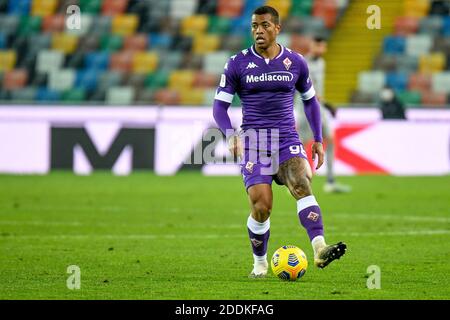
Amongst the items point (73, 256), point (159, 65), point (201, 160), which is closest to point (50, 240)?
point (73, 256)

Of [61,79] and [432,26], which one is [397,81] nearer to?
[432,26]

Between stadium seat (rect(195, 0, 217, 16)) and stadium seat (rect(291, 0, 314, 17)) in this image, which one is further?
stadium seat (rect(195, 0, 217, 16))

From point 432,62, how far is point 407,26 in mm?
1185

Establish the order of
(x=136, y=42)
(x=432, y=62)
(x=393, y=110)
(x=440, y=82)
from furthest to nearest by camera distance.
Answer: (x=136, y=42)
(x=432, y=62)
(x=440, y=82)
(x=393, y=110)

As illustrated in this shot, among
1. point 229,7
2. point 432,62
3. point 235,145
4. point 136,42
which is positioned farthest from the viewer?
point 229,7

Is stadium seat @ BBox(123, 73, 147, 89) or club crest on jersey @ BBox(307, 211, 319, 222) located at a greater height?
club crest on jersey @ BBox(307, 211, 319, 222)

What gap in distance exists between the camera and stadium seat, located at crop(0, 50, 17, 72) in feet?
84.8

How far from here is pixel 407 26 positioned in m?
25.2

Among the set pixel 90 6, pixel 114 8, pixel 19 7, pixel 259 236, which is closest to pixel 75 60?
pixel 90 6

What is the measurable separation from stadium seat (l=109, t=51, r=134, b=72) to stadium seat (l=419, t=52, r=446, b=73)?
651cm

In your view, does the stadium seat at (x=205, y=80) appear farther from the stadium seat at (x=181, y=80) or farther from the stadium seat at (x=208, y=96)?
the stadium seat at (x=208, y=96)

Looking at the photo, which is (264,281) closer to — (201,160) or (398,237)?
(398,237)

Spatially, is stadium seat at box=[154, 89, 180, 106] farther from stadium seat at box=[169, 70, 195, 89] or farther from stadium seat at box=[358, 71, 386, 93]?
stadium seat at box=[358, 71, 386, 93]

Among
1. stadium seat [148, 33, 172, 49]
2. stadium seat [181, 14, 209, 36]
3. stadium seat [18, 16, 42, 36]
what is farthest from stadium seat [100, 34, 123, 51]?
stadium seat [18, 16, 42, 36]
